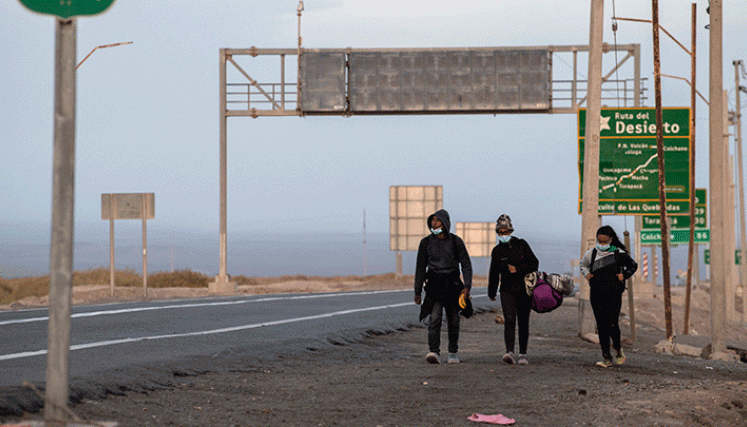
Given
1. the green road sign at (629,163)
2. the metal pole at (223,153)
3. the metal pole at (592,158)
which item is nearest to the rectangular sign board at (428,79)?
the metal pole at (223,153)

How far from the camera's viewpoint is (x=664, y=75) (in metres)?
24.6

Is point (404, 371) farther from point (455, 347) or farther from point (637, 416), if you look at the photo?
point (637, 416)

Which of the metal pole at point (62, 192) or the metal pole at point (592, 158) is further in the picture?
the metal pole at point (592, 158)

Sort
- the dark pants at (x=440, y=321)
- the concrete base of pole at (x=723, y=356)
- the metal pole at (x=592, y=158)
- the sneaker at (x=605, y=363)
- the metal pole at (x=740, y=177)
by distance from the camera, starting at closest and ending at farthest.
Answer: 1. the dark pants at (x=440, y=321)
2. the sneaker at (x=605, y=363)
3. the concrete base of pole at (x=723, y=356)
4. the metal pole at (x=592, y=158)
5. the metal pole at (x=740, y=177)

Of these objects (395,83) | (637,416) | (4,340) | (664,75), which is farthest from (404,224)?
(637,416)

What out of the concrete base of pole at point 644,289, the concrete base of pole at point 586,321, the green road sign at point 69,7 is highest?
the green road sign at point 69,7

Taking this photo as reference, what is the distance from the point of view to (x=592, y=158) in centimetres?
1752

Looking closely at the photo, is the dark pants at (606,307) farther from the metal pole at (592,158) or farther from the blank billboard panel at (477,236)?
the blank billboard panel at (477,236)

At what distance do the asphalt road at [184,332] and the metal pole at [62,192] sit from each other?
4116 mm

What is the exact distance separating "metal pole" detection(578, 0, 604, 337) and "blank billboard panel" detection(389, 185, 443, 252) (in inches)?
1581

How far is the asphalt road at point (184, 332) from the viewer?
35.2ft

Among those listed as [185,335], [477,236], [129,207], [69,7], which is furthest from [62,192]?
[477,236]

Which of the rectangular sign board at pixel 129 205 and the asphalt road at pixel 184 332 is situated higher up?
the rectangular sign board at pixel 129 205

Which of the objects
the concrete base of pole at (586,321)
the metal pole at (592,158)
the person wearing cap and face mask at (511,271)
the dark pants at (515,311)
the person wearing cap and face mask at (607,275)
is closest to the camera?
the person wearing cap and face mask at (511,271)
